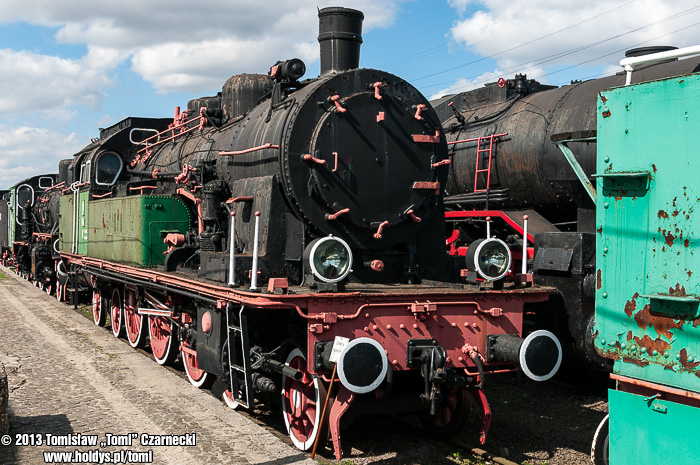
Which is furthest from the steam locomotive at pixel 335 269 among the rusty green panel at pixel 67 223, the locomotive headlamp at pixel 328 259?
the rusty green panel at pixel 67 223

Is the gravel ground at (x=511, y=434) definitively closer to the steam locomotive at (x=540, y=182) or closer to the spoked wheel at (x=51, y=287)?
the steam locomotive at (x=540, y=182)

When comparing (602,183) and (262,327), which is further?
(262,327)

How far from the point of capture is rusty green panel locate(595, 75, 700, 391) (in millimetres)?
3621

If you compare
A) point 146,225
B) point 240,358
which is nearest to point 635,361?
point 240,358

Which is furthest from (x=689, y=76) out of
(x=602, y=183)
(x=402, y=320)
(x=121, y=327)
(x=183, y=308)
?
(x=121, y=327)

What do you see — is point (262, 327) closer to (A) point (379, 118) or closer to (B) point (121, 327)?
(A) point (379, 118)

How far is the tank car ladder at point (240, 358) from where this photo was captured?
584cm

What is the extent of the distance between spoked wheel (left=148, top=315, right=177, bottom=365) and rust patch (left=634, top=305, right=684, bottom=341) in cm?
571

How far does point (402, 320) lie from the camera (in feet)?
18.6

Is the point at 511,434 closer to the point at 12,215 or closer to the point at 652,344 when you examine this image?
the point at 652,344

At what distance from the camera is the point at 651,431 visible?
388 centimetres

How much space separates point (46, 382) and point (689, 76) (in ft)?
23.3

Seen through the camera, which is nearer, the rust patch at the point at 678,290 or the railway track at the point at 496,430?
the rust patch at the point at 678,290

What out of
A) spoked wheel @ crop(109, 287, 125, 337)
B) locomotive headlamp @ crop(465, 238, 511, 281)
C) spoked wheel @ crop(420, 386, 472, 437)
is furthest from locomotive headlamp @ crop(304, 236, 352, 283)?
spoked wheel @ crop(109, 287, 125, 337)
